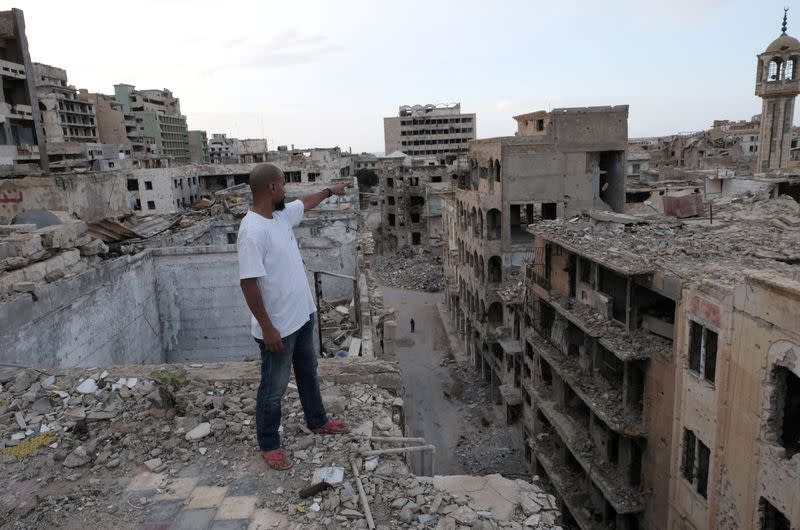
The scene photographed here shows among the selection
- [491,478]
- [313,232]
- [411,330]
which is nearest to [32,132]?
[411,330]

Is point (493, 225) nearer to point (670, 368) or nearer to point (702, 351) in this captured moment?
point (670, 368)

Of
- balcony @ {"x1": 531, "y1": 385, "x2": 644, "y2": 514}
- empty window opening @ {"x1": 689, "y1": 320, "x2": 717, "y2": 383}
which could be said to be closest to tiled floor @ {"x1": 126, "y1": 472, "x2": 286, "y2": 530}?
empty window opening @ {"x1": 689, "y1": 320, "x2": 717, "y2": 383}

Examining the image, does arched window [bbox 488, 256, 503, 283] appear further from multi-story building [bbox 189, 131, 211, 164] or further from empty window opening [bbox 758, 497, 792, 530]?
multi-story building [bbox 189, 131, 211, 164]

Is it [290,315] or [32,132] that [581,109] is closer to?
[290,315]

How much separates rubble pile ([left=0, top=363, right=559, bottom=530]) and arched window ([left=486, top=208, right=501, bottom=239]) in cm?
1991

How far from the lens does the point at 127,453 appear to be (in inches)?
198

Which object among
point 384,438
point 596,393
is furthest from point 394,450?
point 596,393

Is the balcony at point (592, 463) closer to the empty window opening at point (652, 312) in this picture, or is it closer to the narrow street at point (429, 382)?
the empty window opening at point (652, 312)

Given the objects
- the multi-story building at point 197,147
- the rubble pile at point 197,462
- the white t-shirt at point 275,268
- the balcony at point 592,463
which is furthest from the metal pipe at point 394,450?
the multi-story building at point 197,147

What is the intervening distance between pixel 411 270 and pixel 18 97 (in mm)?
32275

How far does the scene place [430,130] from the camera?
89500 mm

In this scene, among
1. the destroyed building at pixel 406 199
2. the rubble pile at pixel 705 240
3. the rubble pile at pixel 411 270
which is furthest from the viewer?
the destroyed building at pixel 406 199

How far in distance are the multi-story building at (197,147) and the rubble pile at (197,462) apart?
318 ft

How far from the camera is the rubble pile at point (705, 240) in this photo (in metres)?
11.4
